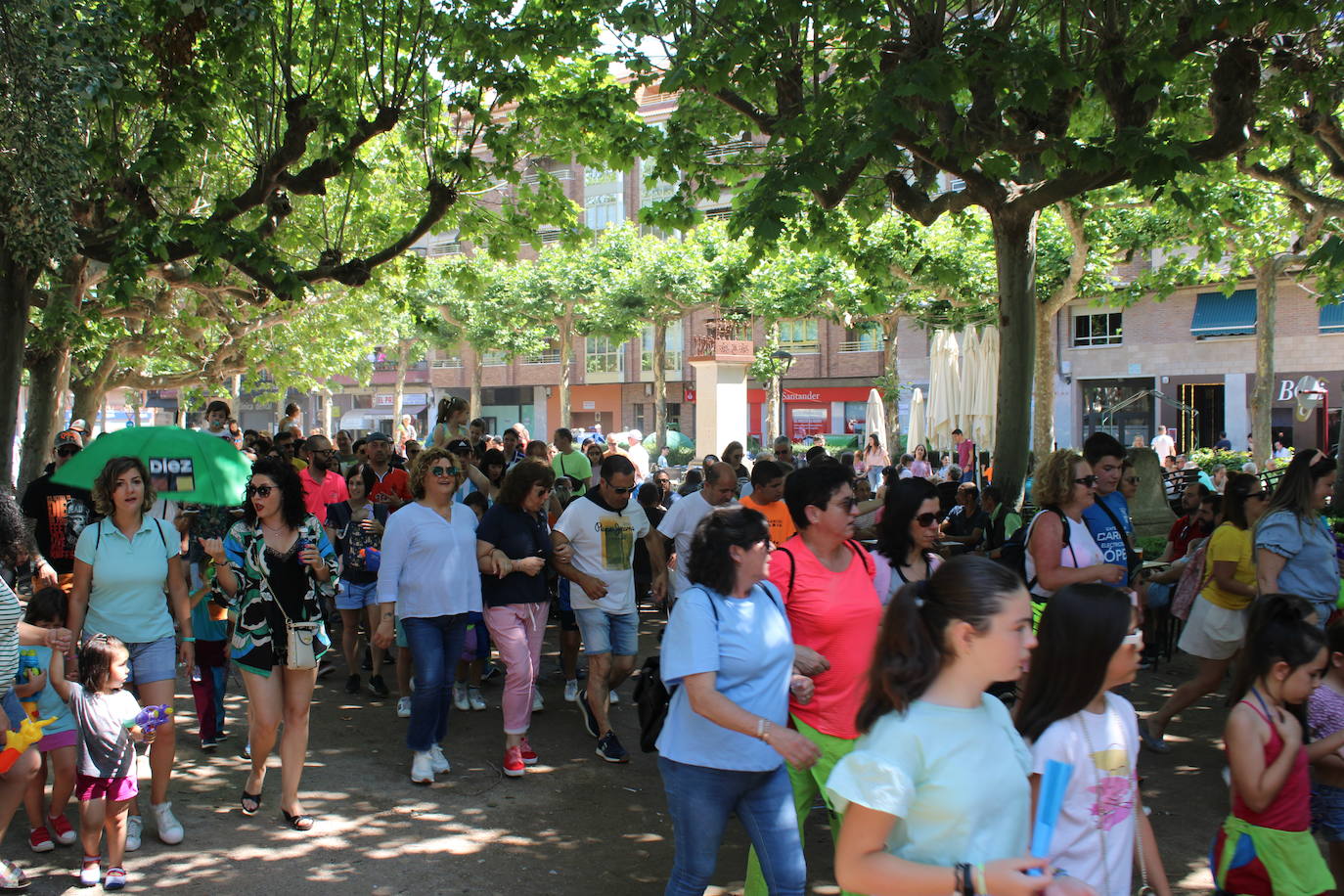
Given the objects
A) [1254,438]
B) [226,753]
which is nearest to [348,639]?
[226,753]

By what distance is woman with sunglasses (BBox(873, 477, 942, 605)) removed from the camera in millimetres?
4648

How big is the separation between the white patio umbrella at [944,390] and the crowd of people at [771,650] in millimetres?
11673

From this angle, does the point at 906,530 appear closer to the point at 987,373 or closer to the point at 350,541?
the point at 350,541

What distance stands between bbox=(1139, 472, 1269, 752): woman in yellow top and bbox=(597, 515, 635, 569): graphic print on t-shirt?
3297 millimetres

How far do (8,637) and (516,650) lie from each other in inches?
106

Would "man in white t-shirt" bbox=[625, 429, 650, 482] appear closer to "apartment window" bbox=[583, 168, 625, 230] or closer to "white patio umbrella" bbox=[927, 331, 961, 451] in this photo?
"white patio umbrella" bbox=[927, 331, 961, 451]

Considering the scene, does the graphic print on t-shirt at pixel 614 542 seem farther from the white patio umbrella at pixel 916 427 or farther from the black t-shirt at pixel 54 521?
the white patio umbrella at pixel 916 427

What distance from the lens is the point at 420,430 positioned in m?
61.3

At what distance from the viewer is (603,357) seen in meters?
53.8

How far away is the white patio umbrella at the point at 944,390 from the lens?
20.1 metres

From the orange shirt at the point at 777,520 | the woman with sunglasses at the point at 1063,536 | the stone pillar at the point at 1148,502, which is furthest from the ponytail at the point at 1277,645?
the stone pillar at the point at 1148,502

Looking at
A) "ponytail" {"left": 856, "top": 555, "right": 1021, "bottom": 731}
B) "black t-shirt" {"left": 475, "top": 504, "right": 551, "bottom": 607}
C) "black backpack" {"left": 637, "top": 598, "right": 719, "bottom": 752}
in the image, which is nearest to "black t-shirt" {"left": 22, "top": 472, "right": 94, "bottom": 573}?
"black t-shirt" {"left": 475, "top": 504, "right": 551, "bottom": 607}

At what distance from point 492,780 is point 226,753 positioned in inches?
66.0

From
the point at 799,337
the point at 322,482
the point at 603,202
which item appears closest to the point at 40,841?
the point at 322,482
